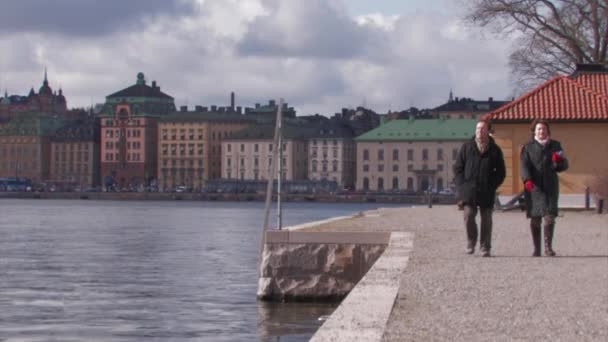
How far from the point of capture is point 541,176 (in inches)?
707

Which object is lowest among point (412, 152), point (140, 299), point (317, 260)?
point (140, 299)

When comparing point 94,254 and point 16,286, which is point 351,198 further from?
point 16,286

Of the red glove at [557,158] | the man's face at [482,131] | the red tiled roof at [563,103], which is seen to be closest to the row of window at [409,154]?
the red tiled roof at [563,103]

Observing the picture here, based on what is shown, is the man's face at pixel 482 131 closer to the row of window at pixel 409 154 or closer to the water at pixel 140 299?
the water at pixel 140 299

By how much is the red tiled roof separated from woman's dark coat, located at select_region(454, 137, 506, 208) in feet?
80.1

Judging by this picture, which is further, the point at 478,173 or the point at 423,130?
the point at 423,130

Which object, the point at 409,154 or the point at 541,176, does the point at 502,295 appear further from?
the point at 409,154

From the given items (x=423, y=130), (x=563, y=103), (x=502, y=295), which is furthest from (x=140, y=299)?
(x=423, y=130)

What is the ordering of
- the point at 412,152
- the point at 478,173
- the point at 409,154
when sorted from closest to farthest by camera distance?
the point at 478,173 → the point at 412,152 → the point at 409,154

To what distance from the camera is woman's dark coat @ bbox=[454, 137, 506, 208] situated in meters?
18.0

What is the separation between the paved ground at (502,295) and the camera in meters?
10.6

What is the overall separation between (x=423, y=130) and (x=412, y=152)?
3305 mm

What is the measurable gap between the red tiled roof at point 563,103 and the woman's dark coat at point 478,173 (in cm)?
2441

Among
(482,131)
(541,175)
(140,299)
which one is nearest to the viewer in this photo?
(482,131)
